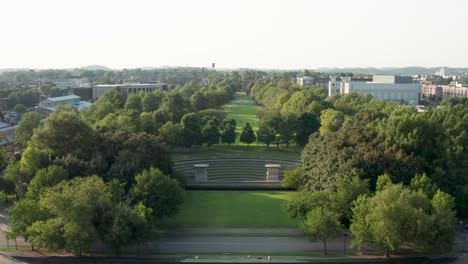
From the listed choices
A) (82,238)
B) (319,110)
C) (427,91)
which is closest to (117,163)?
(82,238)

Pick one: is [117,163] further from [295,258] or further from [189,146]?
[189,146]

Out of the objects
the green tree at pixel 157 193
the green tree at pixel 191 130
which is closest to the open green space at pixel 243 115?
the green tree at pixel 191 130

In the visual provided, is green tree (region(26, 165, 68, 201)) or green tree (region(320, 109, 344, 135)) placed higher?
Result: green tree (region(320, 109, 344, 135))

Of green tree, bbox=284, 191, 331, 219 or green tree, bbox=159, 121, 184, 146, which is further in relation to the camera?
green tree, bbox=159, 121, 184, 146

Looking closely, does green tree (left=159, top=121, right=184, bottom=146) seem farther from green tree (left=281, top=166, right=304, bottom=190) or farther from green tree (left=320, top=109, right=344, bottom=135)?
green tree (left=281, top=166, right=304, bottom=190)

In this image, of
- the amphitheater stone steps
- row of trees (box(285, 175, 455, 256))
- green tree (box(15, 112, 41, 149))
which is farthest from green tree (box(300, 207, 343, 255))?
green tree (box(15, 112, 41, 149))
